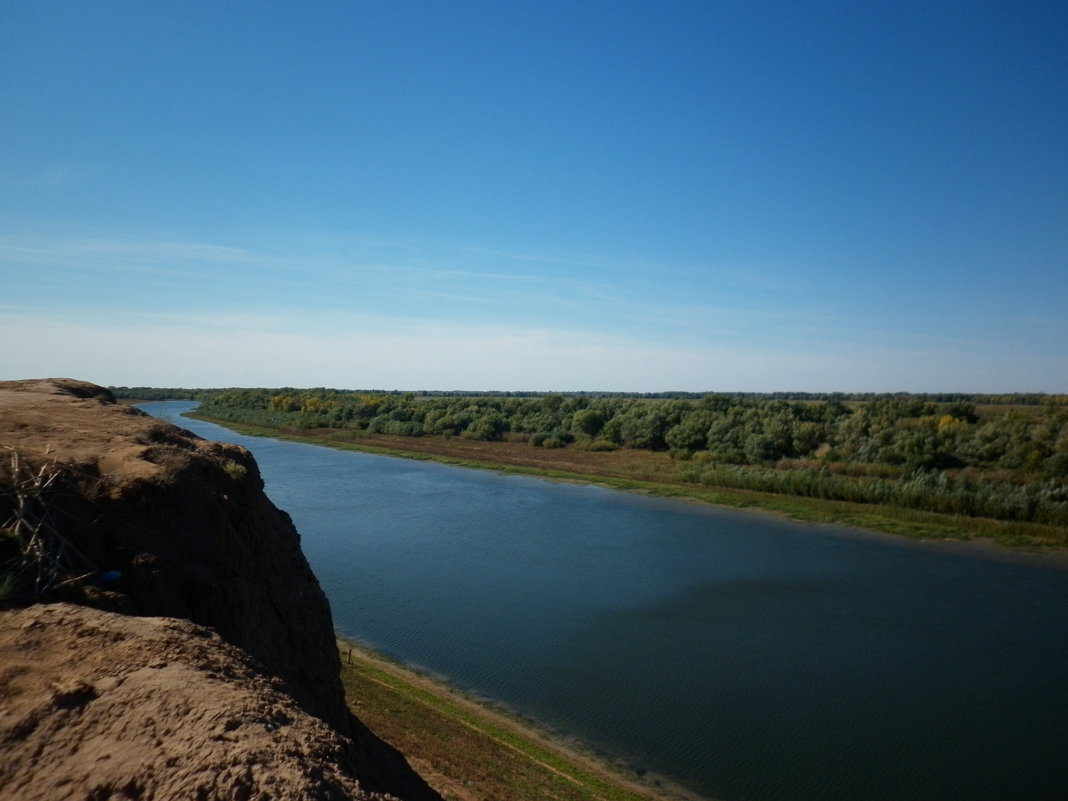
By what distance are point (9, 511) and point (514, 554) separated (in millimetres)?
17677

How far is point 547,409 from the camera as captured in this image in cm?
6262

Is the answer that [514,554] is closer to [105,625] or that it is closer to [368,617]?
[368,617]

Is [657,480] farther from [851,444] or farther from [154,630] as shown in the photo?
[154,630]

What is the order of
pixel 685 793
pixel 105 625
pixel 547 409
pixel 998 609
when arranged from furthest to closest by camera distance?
pixel 547 409 < pixel 998 609 < pixel 685 793 < pixel 105 625

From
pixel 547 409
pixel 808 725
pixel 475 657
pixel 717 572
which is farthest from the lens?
pixel 547 409

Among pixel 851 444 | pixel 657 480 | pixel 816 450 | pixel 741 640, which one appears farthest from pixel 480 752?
pixel 816 450

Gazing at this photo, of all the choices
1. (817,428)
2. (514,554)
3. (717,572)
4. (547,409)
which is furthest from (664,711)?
(547,409)

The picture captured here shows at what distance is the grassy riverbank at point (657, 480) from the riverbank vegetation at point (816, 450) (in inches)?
4.0

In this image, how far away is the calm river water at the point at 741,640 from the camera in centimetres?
1016

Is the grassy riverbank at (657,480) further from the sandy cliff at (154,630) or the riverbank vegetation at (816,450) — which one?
the sandy cliff at (154,630)

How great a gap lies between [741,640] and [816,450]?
84.3 feet

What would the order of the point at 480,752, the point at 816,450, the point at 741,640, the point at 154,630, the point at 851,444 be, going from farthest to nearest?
the point at 816,450 → the point at 851,444 → the point at 741,640 → the point at 480,752 → the point at 154,630

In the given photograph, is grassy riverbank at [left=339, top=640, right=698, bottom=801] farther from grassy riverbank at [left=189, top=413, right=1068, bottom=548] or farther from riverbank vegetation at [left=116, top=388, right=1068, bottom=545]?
riverbank vegetation at [left=116, top=388, right=1068, bottom=545]

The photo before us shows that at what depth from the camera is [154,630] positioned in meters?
4.39
